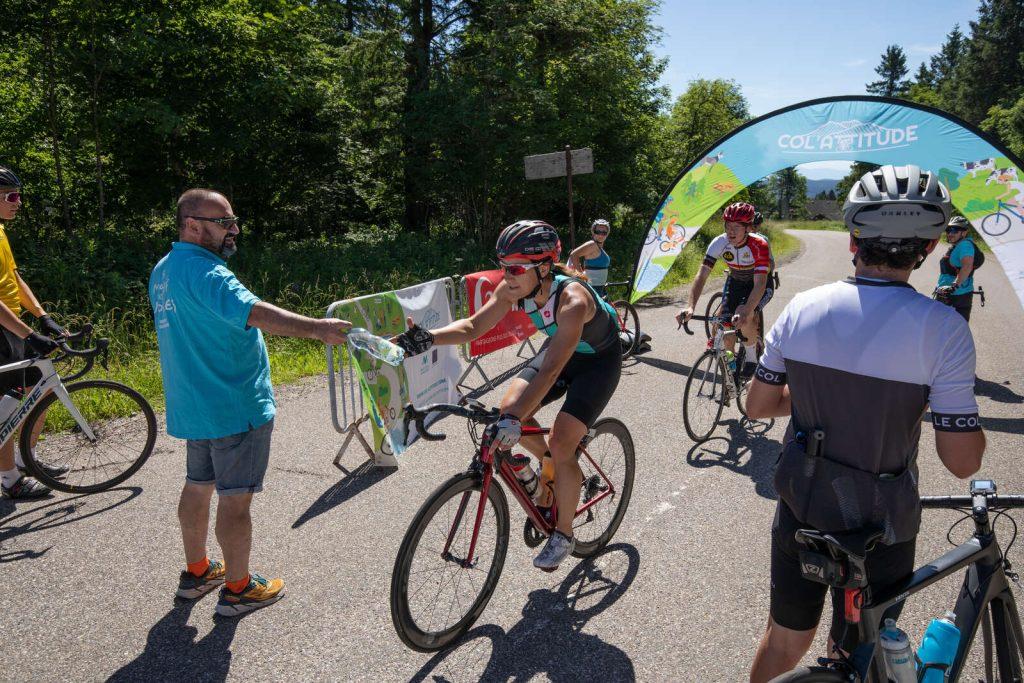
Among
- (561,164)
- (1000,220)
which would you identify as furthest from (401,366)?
(561,164)

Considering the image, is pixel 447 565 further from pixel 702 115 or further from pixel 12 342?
pixel 702 115

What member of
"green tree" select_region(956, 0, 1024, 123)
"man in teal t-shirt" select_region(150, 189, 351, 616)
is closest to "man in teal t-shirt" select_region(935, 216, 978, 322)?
"man in teal t-shirt" select_region(150, 189, 351, 616)

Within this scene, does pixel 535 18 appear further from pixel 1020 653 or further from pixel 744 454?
pixel 1020 653

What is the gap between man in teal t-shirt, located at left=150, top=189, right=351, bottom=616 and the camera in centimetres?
328

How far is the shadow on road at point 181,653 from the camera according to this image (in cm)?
314

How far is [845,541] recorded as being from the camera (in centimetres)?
189

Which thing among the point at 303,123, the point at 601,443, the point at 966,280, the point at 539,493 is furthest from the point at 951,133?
the point at 303,123

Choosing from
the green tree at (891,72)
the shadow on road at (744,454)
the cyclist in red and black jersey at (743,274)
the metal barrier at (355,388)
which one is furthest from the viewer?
the green tree at (891,72)

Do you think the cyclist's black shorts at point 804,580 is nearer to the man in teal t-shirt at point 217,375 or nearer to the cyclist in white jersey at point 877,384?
the cyclist in white jersey at point 877,384

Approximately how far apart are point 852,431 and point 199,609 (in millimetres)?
3440

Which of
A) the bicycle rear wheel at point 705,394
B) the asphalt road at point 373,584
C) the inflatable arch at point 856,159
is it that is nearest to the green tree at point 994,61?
the inflatable arch at point 856,159

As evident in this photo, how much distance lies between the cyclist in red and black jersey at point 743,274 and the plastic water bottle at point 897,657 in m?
4.63

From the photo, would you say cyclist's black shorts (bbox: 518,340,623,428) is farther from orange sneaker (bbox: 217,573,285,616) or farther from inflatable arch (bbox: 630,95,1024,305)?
inflatable arch (bbox: 630,95,1024,305)

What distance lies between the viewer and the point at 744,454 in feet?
19.6
